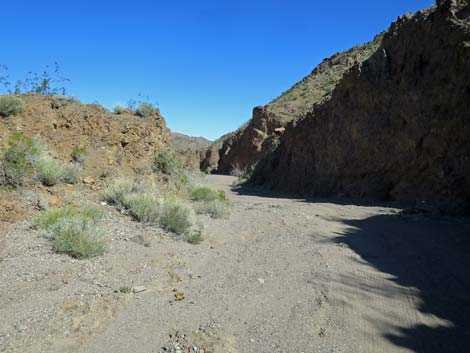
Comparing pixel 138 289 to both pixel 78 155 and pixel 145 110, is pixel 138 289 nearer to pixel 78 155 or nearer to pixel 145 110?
pixel 78 155

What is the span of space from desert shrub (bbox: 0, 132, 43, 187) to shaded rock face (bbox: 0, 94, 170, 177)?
0.29 metres

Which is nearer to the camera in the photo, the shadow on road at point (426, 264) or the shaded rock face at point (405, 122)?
the shadow on road at point (426, 264)

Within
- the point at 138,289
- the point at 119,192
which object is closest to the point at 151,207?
the point at 119,192

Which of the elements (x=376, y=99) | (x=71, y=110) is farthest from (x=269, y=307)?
(x=376, y=99)

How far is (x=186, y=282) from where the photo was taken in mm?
4680

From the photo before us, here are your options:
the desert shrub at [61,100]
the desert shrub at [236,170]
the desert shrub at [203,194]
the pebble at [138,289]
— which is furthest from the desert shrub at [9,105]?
the desert shrub at [236,170]

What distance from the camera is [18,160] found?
6.42 metres

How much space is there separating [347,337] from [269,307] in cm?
90

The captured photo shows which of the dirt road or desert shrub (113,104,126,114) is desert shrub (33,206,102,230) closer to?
the dirt road

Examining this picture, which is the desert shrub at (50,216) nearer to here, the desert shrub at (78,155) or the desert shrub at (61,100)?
the desert shrub at (78,155)

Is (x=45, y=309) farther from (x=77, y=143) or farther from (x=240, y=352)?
(x=77, y=143)

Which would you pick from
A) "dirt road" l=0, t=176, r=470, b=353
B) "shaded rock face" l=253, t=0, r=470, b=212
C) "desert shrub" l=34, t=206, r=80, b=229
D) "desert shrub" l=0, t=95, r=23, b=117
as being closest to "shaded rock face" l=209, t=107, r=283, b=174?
"shaded rock face" l=253, t=0, r=470, b=212

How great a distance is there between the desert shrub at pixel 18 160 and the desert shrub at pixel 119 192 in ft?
4.68

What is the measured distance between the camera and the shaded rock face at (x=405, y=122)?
11.2 metres
